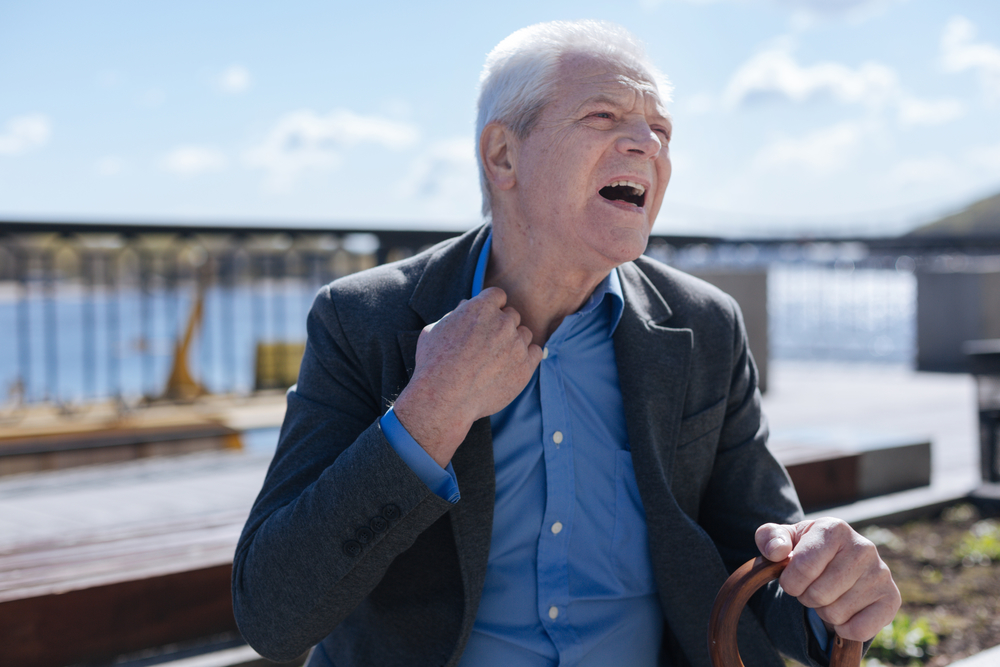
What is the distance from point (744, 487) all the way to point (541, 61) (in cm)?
88

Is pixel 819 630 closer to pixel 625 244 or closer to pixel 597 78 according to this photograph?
pixel 625 244

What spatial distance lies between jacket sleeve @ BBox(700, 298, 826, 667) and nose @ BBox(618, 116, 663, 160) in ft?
1.44

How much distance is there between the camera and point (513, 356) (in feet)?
4.17

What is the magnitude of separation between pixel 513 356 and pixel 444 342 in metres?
0.11

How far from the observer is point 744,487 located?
1.54 metres

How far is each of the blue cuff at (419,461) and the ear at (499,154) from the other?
20.4 inches

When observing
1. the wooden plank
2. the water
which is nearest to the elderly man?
the wooden plank

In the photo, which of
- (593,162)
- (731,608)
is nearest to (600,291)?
(593,162)

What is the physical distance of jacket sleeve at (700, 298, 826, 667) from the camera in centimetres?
152

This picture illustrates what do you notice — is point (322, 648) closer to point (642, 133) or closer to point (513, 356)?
point (513, 356)

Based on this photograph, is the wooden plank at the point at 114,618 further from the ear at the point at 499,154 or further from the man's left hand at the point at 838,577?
the man's left hand at the point at 838,577

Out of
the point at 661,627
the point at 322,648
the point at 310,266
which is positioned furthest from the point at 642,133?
the point at 310,266

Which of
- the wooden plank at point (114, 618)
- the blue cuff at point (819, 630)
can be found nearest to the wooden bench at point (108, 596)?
the wooden plank at point (114, 618)

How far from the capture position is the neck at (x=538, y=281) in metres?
1.47
